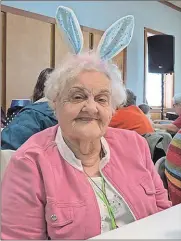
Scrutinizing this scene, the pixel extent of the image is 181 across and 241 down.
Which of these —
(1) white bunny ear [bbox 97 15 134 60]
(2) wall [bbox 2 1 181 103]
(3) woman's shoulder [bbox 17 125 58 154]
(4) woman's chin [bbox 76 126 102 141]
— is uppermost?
(2) wall [bbox 2 1 181 103]

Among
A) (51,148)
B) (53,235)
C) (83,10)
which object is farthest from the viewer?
(83,10)

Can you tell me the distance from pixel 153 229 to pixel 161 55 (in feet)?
15.3

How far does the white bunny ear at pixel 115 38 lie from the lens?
122cm

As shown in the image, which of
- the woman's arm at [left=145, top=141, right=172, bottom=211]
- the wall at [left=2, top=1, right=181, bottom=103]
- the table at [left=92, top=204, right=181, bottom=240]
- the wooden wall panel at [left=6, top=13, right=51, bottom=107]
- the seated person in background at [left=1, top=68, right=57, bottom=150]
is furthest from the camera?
the wall at [left=2, top=1, right=181, bottom=103]

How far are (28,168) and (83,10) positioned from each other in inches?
141

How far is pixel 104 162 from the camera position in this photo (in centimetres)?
119

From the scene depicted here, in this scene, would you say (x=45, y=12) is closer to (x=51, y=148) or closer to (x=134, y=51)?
(x=134, y=51)

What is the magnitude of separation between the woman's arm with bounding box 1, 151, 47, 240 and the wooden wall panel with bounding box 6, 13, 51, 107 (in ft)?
8.89

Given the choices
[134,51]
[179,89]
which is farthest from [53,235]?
[179,89]

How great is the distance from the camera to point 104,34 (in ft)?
4.00

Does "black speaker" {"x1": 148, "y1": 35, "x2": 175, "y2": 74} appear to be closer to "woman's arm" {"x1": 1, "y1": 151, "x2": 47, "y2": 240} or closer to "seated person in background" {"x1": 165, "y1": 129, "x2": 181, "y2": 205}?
"seated person in background" {"x1": 165, "y1": 129, "x2": 181, "y2": 205}

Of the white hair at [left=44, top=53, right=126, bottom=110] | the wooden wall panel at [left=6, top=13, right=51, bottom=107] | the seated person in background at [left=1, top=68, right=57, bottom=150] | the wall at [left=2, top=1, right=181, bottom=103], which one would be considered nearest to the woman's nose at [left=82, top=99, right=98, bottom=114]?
the white hair at [left=44, top=53, right=126, bottom=110]

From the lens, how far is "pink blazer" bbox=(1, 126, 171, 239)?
0.99 metres

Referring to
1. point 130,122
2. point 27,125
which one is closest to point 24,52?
point 130,122
